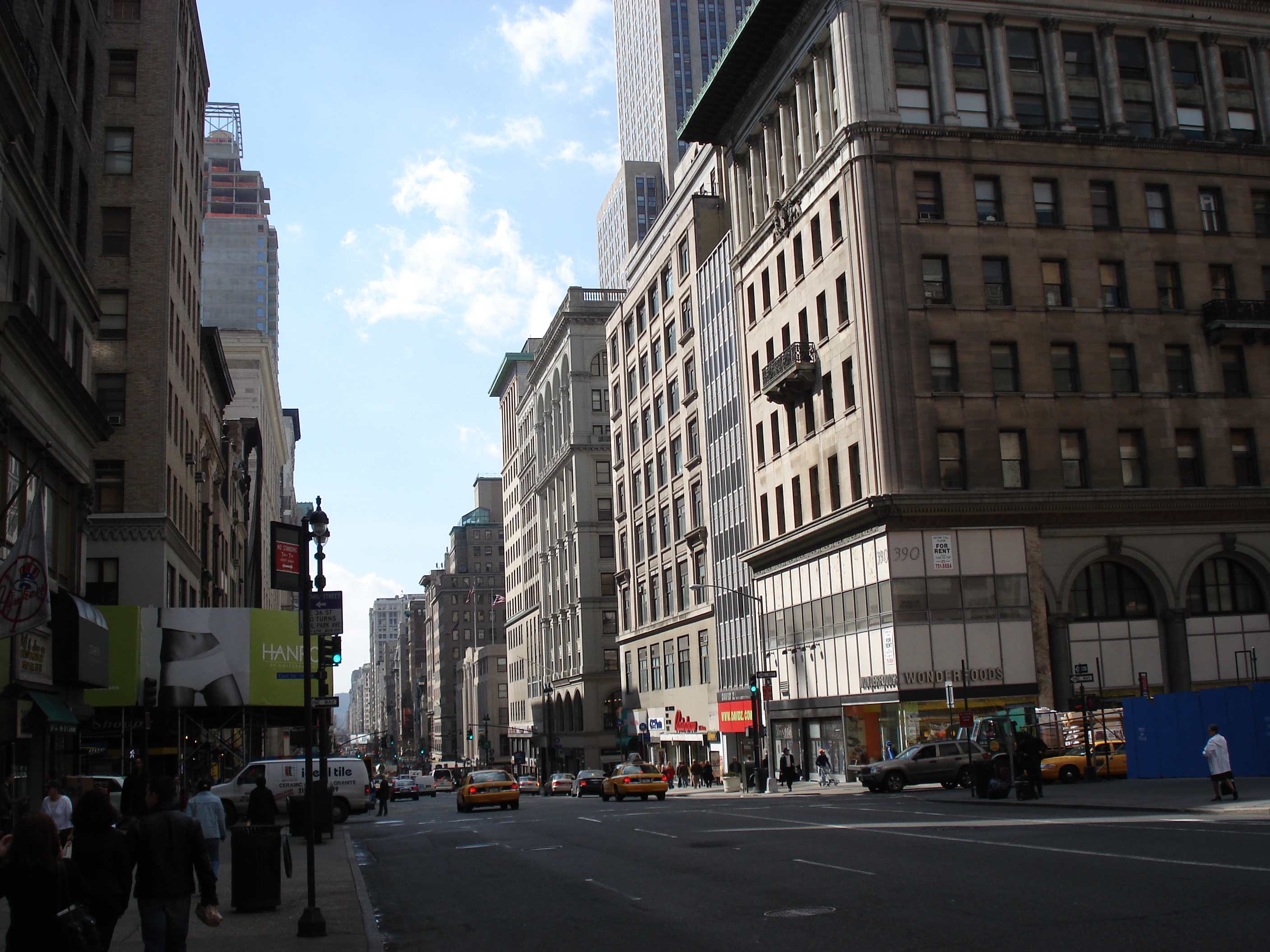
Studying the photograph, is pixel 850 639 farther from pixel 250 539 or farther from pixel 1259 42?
pixel 250 539

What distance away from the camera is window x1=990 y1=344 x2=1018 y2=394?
50.4 meters

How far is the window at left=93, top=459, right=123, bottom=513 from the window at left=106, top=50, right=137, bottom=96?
16.4 meters

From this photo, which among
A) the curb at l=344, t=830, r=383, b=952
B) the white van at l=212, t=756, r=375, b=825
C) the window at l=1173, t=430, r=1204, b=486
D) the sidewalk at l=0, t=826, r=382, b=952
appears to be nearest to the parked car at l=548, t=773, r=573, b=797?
the white van at l=212, t=756, r=375, b=825

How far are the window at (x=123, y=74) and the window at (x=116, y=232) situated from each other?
5.50 meters

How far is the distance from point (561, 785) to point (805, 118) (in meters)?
39.6

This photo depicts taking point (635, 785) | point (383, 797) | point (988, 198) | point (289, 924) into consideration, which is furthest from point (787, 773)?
point (289, 924)

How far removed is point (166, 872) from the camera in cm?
1023

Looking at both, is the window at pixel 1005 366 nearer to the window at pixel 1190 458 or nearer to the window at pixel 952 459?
the window at pixel 952 459

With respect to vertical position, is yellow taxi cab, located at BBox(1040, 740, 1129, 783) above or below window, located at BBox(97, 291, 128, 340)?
below

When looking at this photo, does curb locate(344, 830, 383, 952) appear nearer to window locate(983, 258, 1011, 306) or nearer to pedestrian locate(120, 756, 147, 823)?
pedestrian locate(120, 756, 147, 823)

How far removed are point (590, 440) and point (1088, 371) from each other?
209 feet

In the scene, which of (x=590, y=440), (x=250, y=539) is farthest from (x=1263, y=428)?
(x=250, y=539)

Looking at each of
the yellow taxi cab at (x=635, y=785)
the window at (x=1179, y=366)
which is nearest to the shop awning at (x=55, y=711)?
the yellow taxi cab at (x=635, y=785)

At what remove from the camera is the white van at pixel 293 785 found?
122 ft
